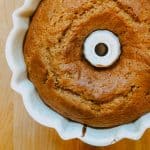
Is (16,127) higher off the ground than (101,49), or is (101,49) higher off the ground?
(101,49)

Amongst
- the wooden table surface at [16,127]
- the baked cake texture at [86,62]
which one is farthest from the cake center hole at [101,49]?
the wooden table surface at [16,127]

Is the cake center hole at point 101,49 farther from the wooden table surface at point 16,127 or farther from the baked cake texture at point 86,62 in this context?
the wooden table surface at point 16,127

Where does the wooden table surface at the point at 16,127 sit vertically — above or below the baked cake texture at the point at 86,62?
below

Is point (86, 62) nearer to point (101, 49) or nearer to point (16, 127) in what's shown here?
point (101, 49)

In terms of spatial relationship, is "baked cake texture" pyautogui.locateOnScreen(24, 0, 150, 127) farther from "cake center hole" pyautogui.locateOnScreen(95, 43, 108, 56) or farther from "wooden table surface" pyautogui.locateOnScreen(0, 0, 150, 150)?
"wooden table surface" pyautogui.locateOnScreen(0, 0, 150, 150)

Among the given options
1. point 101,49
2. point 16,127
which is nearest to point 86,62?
point 101,49
